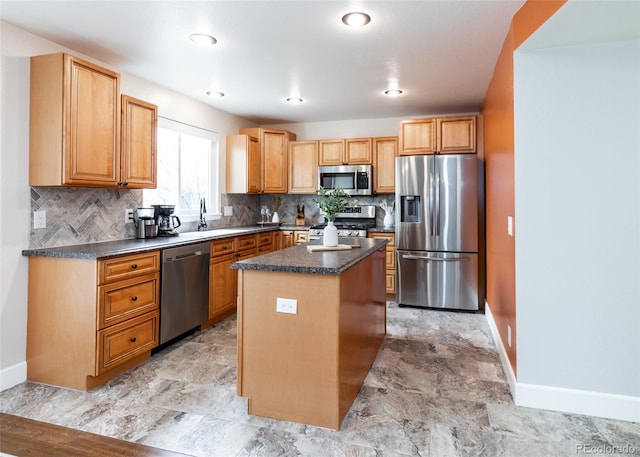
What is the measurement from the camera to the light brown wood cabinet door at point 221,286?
373cm

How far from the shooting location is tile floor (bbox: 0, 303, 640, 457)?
1.90m

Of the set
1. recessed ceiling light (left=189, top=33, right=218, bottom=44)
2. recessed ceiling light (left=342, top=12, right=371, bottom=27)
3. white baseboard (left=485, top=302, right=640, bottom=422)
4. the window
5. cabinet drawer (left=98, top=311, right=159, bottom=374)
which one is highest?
recessed ceiling light (left=189, top=33, right=218, bottom=44)

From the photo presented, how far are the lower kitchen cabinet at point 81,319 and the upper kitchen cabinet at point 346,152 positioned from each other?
10.5 feet

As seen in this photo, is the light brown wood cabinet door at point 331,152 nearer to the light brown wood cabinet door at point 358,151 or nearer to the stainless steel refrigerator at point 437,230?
the light brown wood cabinet door at point 358,151

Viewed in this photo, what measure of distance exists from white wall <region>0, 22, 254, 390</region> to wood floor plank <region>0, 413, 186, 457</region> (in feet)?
2.04

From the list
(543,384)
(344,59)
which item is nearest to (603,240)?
(543,384)

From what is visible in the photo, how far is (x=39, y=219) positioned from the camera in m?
2.69

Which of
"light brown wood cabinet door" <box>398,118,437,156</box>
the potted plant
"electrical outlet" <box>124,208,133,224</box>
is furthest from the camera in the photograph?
"light brown wood cabinet door" <box>398,118,437,156</box>

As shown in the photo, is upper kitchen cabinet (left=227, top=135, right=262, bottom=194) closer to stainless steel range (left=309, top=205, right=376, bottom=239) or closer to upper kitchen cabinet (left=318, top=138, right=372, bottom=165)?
upper kitchen cabinet (left=318, top=138, right=372, bottom=165)

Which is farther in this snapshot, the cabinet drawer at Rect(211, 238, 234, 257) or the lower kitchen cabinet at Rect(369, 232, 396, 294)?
the lower kitchen cabinet at Rect(369, 232, 396, 294)

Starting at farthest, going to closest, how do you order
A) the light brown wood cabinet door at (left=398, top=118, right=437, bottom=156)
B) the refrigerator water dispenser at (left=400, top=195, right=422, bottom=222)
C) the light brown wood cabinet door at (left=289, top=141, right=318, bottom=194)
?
the light brown wood cabinet door at (left=289, top=141, right=318, bottom=194) < the light brown wood cabinet door at (left=398, top=118, right=437, bottom=156) < the refrigerator water dispenser at (left=400, top=195, right=422, bottom=222)

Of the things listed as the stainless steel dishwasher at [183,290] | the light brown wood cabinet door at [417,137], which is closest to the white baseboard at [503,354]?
the light brown wood cabinet door at [417,137]

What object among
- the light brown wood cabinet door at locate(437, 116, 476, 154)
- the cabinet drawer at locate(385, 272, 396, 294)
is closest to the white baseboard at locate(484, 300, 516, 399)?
the cabinet drawer at locate(385, 272, 396, 294)

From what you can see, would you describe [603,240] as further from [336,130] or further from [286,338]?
[336,130]
